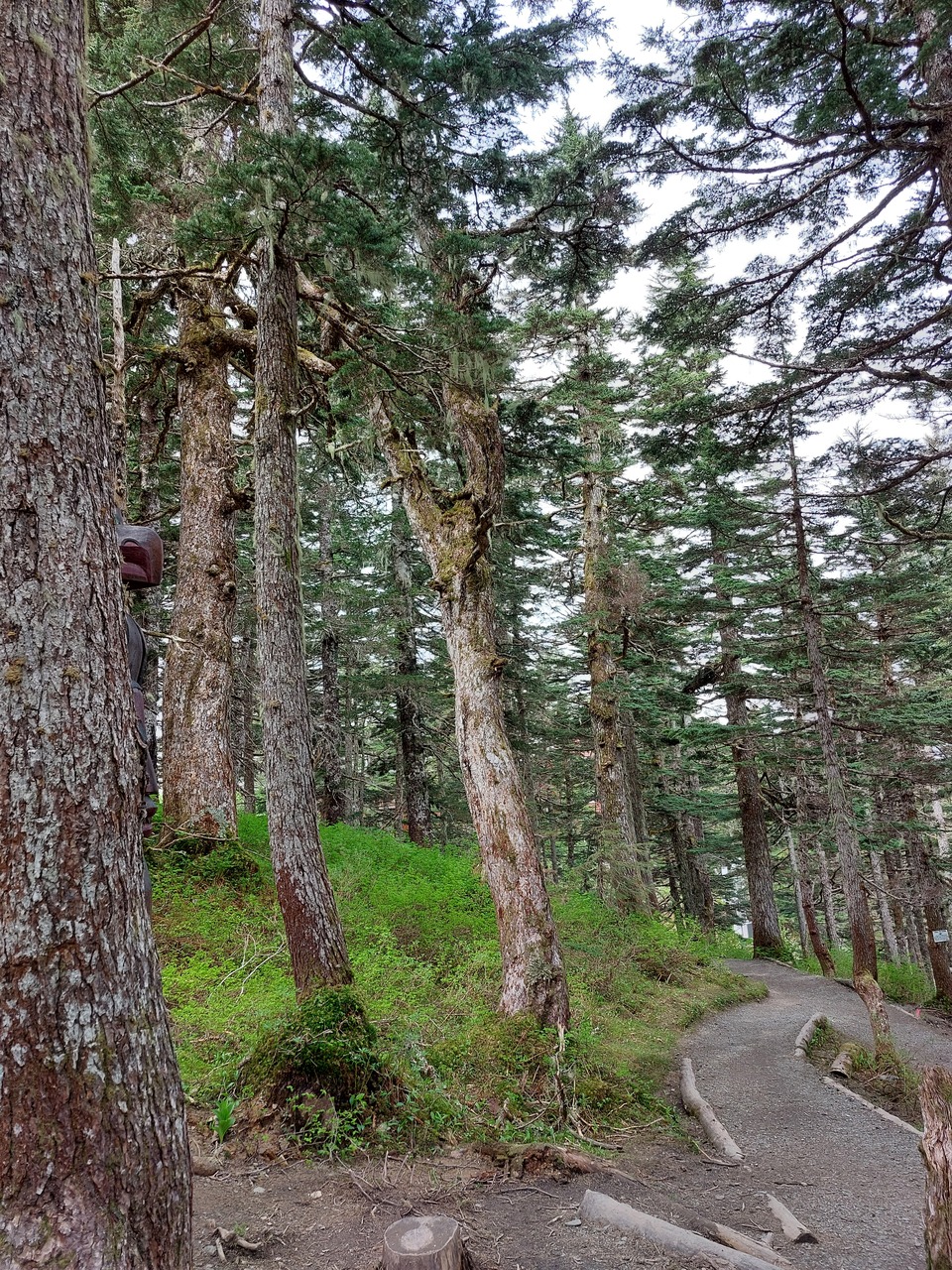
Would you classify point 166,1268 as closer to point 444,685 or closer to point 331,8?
point 331,8

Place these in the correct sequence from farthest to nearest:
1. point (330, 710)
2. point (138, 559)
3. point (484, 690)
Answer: point (330, 710), point (484, 690), point (138, 559)

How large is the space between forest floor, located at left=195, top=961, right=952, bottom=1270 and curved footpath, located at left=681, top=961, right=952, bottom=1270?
0.02 metres

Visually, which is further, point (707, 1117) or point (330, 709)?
point (330, 709)

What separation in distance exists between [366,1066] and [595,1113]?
2.42 meters

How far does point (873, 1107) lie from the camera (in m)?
7.46

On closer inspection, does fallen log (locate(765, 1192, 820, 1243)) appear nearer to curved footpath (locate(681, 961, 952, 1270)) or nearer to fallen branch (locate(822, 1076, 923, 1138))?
curved footpath (locate(681, 961, 952, 1270))

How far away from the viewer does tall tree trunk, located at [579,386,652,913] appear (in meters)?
13.0

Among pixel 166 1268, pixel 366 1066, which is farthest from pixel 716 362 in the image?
pixel 166 1268

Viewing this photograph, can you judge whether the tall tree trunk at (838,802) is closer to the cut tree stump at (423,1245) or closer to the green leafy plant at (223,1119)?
the cut tree stump at (423,1245)

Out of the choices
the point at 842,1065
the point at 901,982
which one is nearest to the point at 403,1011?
the point at 842,1065

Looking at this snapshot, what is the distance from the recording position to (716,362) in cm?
1705

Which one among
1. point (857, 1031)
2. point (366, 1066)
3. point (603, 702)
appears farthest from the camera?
point (603, 702)

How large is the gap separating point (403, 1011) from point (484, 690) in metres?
3.48

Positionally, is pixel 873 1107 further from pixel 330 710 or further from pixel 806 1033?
pixel 330 710
